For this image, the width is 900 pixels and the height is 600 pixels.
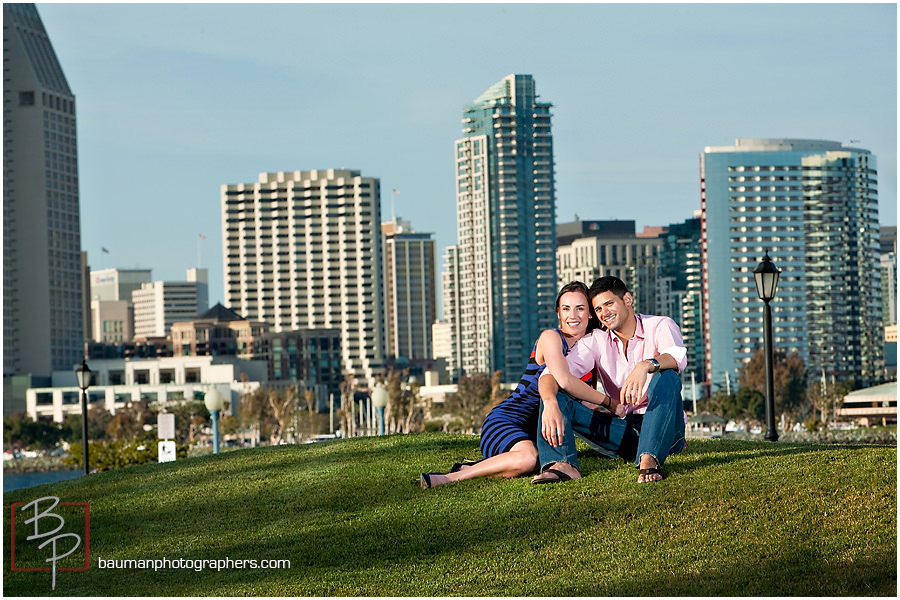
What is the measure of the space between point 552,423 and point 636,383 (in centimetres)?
71

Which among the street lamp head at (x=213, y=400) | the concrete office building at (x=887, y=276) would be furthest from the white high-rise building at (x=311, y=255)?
the street lamp head at (x=213, y=400)

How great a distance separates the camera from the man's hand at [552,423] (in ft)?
32.3

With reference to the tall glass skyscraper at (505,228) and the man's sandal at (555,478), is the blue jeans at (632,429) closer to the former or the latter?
the man's sandal at (555,478)

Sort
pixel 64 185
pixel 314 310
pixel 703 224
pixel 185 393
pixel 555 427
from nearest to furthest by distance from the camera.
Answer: pixel 555 427 → pixel 185 393 → pixel 703 224 → pixel 64 185 → pixel 314 310

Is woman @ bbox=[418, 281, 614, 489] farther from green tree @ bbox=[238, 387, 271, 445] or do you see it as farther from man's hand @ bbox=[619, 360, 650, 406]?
green tree @ bbox=[238, 387, 271, 445]

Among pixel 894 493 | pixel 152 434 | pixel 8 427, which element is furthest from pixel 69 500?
pixel 8 427

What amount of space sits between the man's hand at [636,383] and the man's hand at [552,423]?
0.53 meters

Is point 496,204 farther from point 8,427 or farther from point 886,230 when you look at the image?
point 8,427

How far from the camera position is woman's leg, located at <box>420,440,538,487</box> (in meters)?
10.3

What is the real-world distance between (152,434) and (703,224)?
90962mm

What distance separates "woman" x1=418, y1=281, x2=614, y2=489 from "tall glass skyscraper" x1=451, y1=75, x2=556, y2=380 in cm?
17322

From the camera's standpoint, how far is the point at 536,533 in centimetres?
925

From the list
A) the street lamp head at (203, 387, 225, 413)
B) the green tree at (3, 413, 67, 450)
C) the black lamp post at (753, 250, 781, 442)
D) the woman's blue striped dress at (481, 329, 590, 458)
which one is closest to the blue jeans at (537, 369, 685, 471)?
the woman's blue striped dress at (481, 329, 590, 458)

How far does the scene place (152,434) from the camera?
8362 cm
